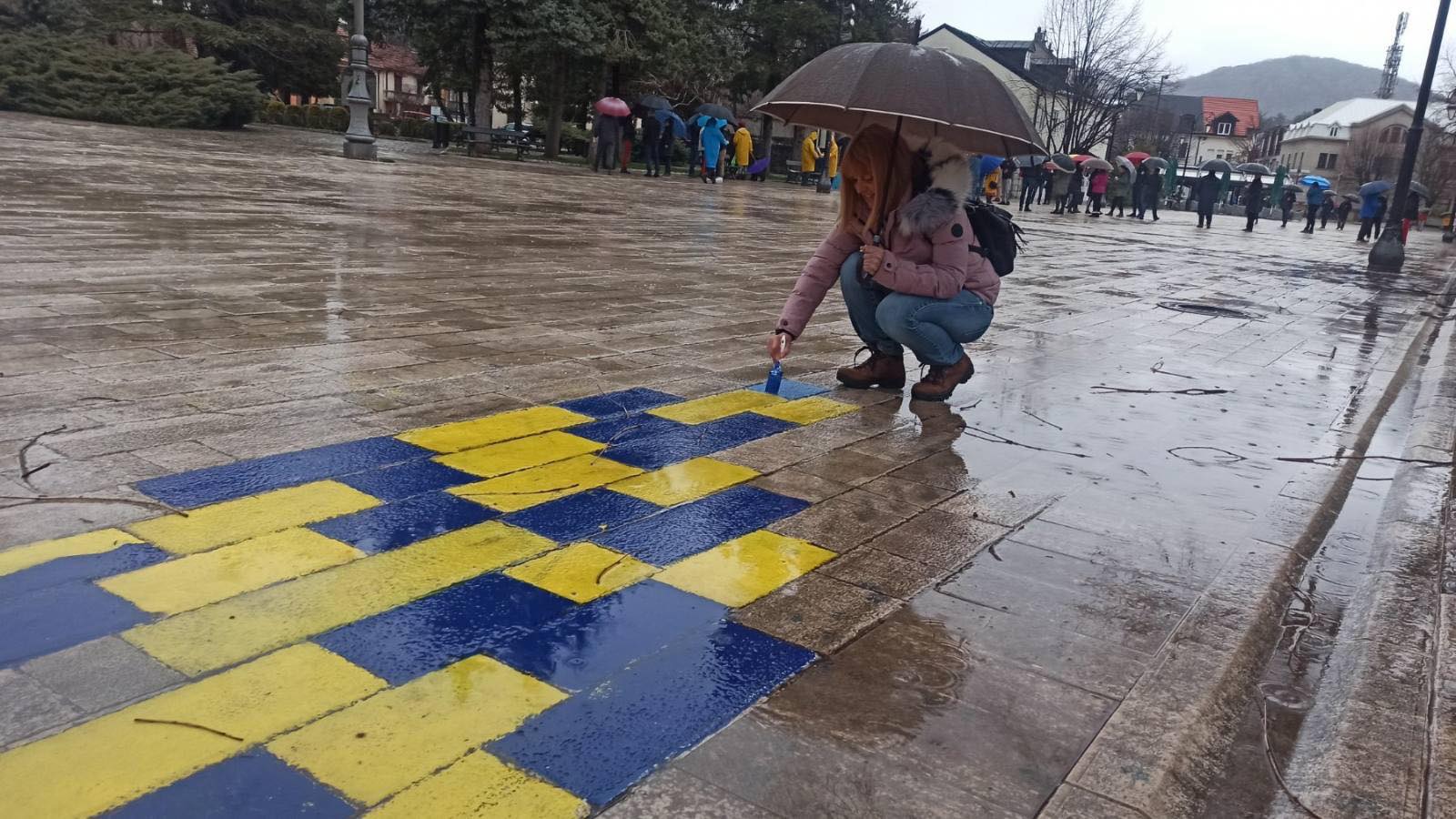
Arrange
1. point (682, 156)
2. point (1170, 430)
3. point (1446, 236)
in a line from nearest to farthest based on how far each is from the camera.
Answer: point (1170, 430) → point (1446, 236) → point (682, 156)

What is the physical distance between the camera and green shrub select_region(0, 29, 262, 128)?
88.8 ft

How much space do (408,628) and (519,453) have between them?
157cm

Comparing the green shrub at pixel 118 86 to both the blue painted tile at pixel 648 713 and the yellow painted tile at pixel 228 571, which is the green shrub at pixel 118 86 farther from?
the blue painted tile at pixel 648 713

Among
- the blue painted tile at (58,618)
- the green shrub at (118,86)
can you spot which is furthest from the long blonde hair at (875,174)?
the green shrub at (118,86)

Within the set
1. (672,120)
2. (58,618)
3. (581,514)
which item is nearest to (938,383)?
(581,514)

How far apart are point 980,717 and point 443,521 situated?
1847 mm

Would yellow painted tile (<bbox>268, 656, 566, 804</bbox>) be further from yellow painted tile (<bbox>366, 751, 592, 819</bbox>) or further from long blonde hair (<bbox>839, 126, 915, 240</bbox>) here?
long blonde hair (<bbox>839, 126, 915, 240</bbox>)

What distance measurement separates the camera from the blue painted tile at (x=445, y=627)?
255cm

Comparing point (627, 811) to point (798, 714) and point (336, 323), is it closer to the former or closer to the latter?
point (798, 714)

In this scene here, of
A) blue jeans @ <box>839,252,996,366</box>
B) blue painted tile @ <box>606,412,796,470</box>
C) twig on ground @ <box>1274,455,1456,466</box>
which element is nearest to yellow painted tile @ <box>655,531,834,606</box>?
blue painted tile @ <box>606,412,796,470</box>

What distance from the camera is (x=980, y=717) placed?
8.15 feet

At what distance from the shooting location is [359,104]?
2253 centimetres

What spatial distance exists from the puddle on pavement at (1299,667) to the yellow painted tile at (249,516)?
2674 mm

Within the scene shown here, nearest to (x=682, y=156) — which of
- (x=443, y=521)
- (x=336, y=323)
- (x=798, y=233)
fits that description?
(x=798, y=233)
